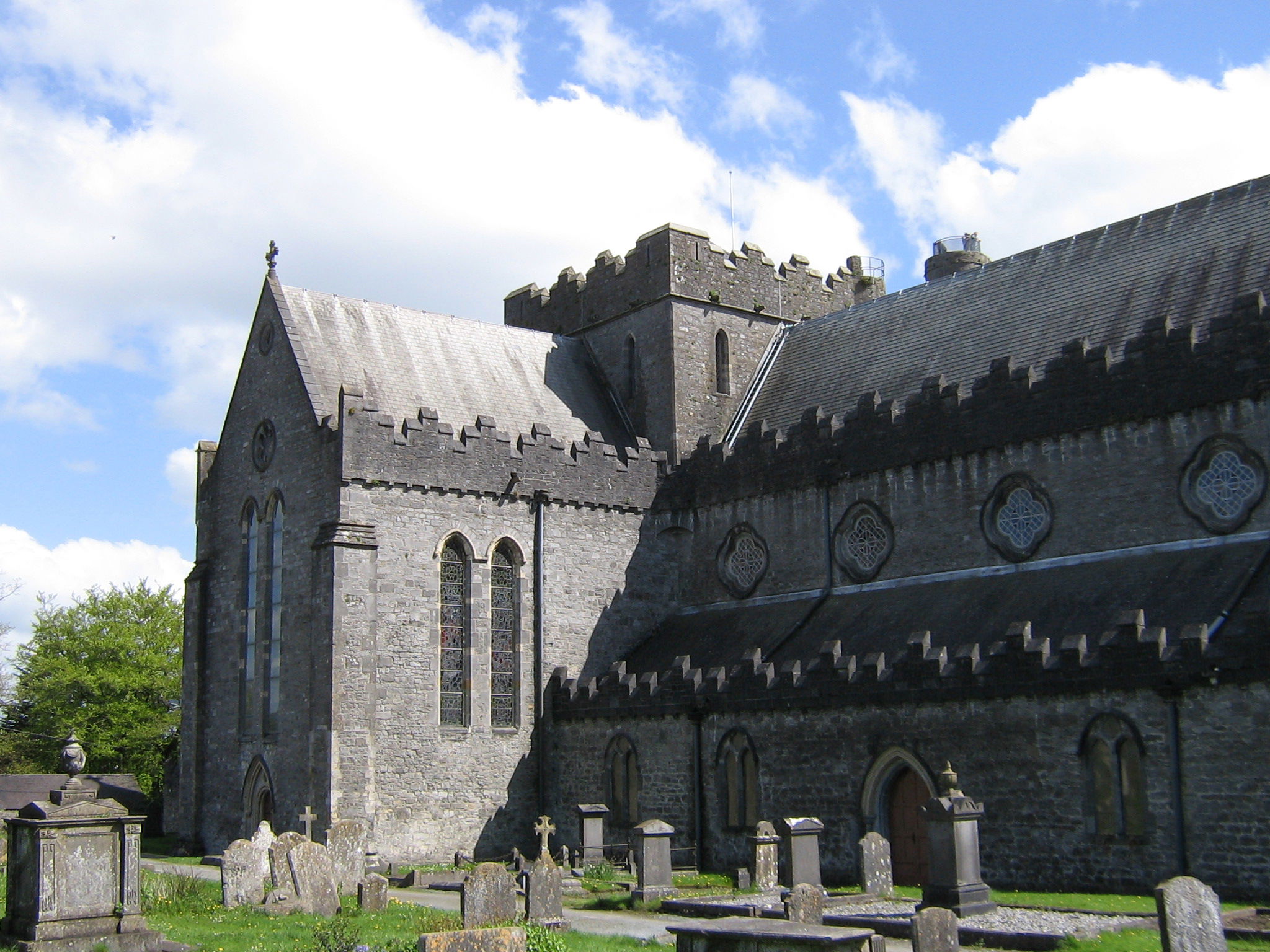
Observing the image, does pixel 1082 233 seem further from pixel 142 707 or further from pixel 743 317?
pixel 142 707

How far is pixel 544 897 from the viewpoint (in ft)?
61.8

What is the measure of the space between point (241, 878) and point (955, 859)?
9790mm

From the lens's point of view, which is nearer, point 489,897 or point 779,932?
point 779,932

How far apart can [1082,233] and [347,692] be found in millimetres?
17636

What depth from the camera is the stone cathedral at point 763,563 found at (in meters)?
22.1

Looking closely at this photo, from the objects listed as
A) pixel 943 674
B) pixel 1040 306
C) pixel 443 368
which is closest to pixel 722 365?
pixel 443 368

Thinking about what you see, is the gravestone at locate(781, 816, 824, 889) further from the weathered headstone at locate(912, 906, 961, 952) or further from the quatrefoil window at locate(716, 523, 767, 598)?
the quatrefoil window at locate(716, 523, 767, 598)

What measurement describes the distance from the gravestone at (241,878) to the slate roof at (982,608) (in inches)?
434

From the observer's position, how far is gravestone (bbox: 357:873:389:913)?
19859 mm

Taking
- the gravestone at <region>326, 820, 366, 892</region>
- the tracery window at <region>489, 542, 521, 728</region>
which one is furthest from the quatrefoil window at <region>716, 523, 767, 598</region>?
the gravestone at <region>326, 820, 366, 892</region>

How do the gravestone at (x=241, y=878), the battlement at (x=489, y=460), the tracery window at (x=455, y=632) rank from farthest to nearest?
the tracery window at (x=455, y=632)
the battlement at (x=489, y=460)
the gravestone at (x=241, y=878)

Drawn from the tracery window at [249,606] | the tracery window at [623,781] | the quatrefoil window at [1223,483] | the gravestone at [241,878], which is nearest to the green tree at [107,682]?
Result: the tracery window at [249,606]

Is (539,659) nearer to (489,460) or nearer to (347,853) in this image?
(489,460)

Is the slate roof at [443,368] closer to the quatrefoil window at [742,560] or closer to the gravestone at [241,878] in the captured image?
the quatrefoil window at [742,560]
